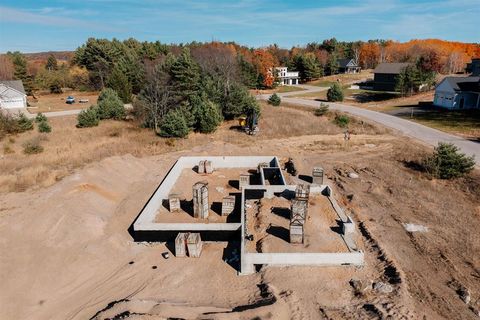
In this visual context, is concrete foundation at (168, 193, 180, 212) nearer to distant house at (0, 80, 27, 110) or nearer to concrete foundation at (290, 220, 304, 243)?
concrete foundation at (290, 220, 304, 243)

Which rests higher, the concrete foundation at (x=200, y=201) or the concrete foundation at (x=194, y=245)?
the concrete foundation at (x=200, y=201)

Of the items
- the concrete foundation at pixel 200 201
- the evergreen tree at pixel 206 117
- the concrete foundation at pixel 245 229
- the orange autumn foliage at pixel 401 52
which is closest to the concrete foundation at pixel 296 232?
the concrete foundation at pixel 245 229

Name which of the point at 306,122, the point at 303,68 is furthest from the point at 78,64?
the point at 306,122

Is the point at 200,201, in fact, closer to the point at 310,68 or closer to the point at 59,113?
the point at 59,113

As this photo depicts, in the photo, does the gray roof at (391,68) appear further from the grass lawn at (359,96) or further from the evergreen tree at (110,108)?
the evergreen tree at (110,108)

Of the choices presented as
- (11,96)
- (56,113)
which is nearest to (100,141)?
(56,113)

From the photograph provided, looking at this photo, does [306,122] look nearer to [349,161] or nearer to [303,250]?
[349,161]

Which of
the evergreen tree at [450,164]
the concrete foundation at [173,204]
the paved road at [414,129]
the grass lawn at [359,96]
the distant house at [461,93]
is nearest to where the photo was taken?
the concrete foundation at [173,204]

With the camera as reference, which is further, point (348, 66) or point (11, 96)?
point (348, 66)
